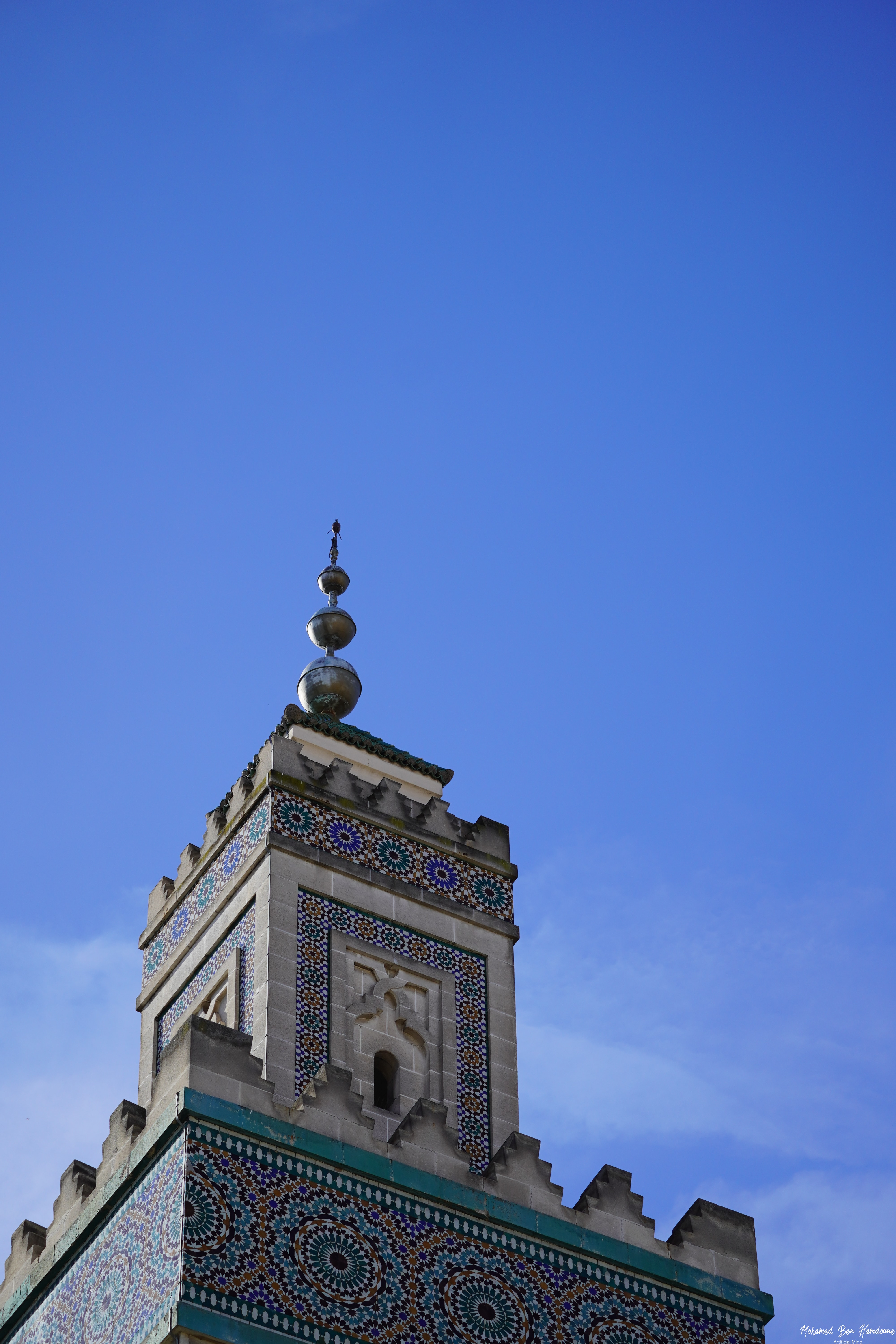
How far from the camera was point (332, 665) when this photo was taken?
19.6 m

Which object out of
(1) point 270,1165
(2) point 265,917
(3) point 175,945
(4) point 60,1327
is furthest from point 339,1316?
(3) point 175,945

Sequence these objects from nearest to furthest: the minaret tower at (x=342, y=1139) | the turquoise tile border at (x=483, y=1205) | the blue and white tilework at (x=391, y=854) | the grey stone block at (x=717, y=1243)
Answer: the minaret tower at (x=342, y=1139) < the turquoise tile border at (x=483, y=1205) < the grey stone block at (x=717, y=1243) < the blue and white tilework at (x=391, y=854)

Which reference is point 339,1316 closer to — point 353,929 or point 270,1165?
point 270,1165

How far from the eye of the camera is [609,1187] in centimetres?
1555

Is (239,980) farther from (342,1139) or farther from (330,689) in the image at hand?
(330,689)

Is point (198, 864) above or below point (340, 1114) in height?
above

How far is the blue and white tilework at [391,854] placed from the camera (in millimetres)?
17062

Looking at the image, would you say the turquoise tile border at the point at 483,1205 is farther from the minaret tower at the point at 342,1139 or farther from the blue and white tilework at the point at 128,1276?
the blue and white tilework at the point at 128,1276

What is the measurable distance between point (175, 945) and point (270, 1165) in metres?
3.64

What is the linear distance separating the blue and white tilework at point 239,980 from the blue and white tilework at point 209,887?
472 mm

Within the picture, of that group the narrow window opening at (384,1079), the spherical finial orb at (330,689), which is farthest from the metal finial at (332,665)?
the narrow window opening at (384,1079)

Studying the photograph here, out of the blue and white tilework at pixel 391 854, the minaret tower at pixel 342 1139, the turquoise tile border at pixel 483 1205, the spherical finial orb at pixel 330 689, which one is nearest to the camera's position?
the minaret tower at pixel 342 1139

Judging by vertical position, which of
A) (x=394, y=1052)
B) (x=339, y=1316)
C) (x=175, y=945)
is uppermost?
(x=175, y=945)

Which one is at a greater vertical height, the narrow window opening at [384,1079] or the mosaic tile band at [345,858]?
the mosaic tile band at [345,858]
